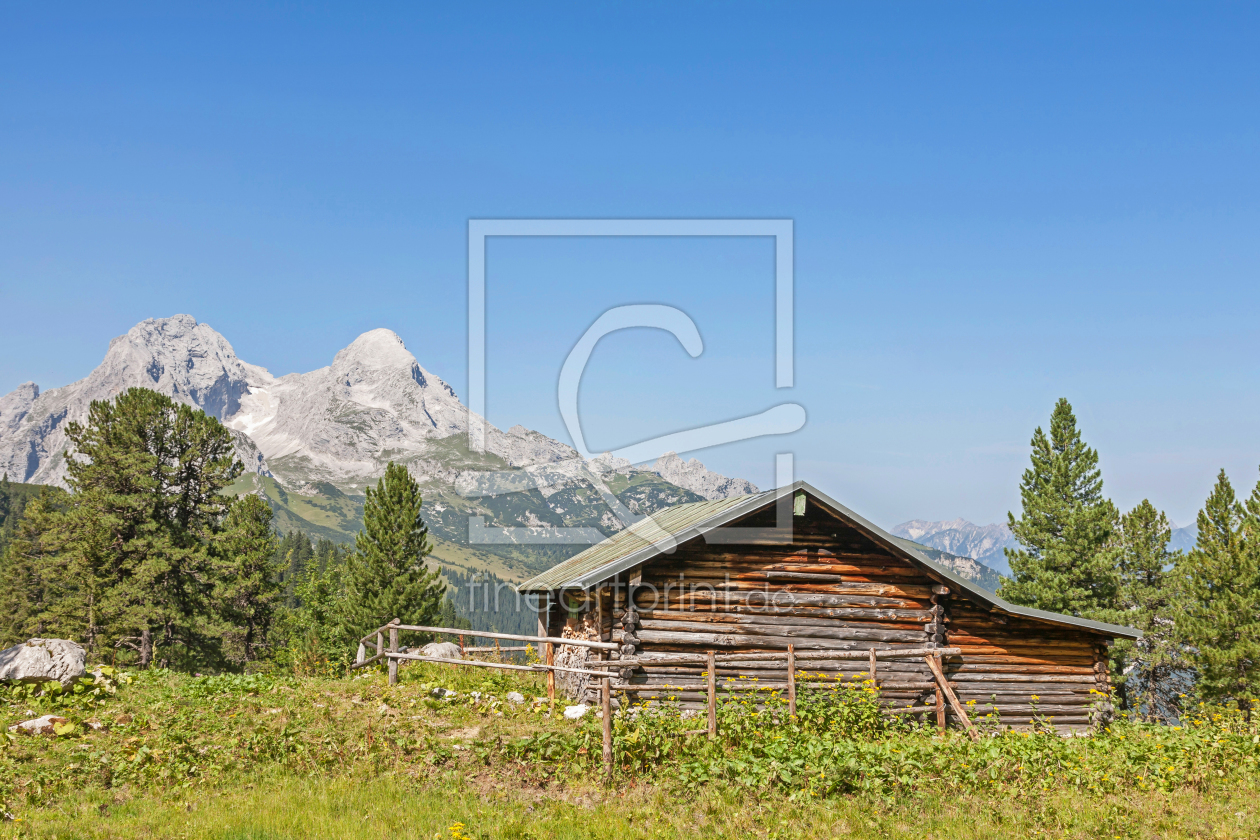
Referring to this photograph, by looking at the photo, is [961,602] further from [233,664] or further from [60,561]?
[233,664]

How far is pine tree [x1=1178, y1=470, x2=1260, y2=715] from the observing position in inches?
1361

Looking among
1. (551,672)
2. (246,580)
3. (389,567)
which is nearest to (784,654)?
(551,672)

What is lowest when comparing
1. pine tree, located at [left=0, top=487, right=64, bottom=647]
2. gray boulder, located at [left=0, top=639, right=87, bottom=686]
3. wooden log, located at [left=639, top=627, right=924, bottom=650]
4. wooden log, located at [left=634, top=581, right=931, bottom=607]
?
pine tree, located at [left=0, top=487, right=64, bottom=647]

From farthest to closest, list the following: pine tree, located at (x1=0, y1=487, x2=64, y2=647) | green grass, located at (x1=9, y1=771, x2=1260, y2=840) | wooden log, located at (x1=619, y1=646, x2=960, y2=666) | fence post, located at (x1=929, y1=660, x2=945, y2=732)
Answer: pine tree, located at (x1=0, y1=487, x2=64, y2=647), fence post, located at (x1=929, y1=660, x2=945, y2=732), wooden log, located at (x1=619, y1=646, x2=960, y2=666), green grass, located at (x1=9, y1=771, x2=1260, y2=840)

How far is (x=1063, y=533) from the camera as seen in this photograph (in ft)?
130

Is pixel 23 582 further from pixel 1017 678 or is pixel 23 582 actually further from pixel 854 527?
pixel 1017 678

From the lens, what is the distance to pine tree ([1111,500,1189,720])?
133 ft

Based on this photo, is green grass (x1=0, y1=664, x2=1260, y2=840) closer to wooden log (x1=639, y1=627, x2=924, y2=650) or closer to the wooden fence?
the wooden fence

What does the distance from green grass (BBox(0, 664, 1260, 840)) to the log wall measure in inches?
129

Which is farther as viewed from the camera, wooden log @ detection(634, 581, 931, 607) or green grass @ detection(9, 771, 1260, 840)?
wooden log @ detection(634, 581, 931, 607)

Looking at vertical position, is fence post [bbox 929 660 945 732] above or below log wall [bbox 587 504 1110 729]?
below

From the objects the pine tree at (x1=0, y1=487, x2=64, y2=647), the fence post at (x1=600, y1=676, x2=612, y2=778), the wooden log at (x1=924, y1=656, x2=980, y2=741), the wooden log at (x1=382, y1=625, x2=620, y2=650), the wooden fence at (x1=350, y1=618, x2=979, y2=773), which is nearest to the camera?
the fence post at (x1=600, y1=676, x2=612, y2=778)

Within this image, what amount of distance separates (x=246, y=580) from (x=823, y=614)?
36.0 m

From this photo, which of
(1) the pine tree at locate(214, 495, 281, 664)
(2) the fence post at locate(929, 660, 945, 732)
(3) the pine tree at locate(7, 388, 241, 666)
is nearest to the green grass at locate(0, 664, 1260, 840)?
(2) the fence post at locate(929, 660, 945, 732)
